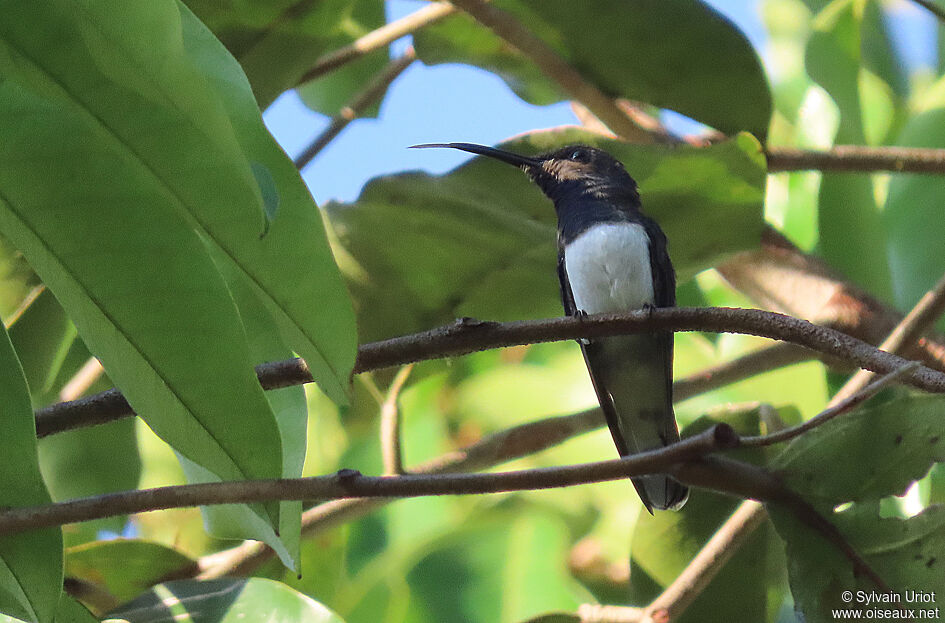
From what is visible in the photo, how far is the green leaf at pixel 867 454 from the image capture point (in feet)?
4.97

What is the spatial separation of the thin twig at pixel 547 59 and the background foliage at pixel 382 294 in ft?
0.10

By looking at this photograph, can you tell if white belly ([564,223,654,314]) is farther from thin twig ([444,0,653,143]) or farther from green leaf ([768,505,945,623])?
green leaf ([768,505,945,623])

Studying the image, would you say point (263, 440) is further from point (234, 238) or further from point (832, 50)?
point (832, 50)

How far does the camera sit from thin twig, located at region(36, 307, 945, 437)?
121 centimetres

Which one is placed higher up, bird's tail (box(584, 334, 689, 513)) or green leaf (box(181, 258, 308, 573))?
bird's tail (box(584, 334, 689, 513))

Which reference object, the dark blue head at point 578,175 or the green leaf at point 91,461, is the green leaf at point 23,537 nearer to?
the green leaf at point 91,461

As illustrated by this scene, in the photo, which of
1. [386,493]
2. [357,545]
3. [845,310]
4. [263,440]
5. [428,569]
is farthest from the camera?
[357,545]

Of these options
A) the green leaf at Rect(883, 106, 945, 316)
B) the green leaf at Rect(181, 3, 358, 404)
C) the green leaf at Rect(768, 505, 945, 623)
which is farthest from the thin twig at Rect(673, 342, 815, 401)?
the green leaf at Rect(181, 3, 358, 404)

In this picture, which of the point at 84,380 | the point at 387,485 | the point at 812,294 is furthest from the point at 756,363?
the point at 84,380

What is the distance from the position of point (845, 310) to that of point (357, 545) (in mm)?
1564

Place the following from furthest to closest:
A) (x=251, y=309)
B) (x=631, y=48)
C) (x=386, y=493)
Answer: (x=631, y=48)
(x=251, y=309)
(x=386, y=493)

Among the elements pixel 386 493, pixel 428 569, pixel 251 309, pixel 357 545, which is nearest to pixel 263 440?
pixel 386 493

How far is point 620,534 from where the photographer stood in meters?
2.65

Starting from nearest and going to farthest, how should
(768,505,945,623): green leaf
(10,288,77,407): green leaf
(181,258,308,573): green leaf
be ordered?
(181,258,308,573): green leaf
(768,505,945,623): green leaf
(10,288,77,407): green leaf
